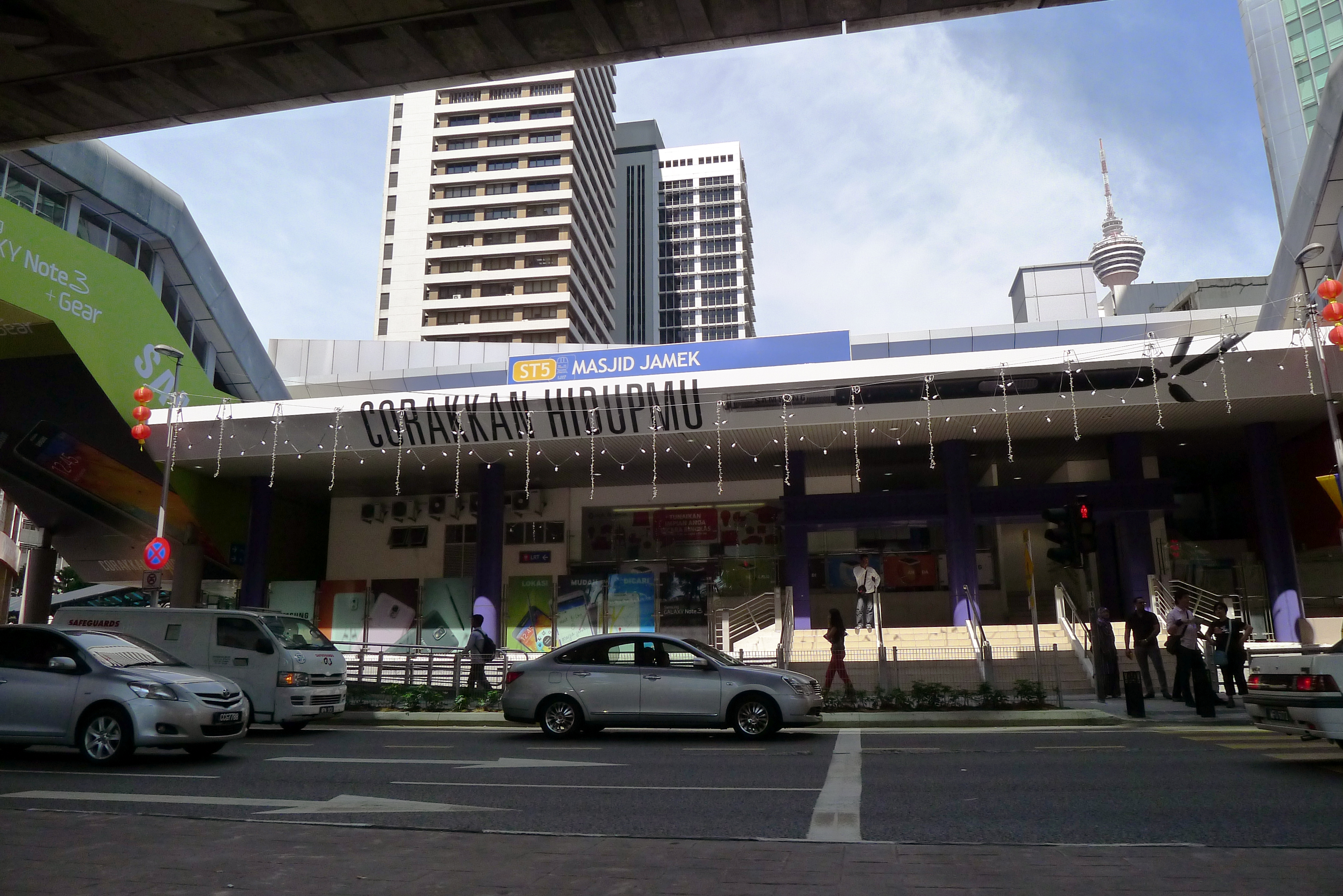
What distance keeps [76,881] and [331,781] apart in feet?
14.0

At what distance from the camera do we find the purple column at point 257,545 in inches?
1208

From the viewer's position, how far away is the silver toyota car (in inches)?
400

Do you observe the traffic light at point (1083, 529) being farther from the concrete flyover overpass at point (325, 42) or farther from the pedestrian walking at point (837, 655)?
the concrete flyover overpass at point (325, 42)

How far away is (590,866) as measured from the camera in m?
5.53

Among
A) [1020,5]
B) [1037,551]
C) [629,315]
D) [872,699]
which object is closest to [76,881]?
[1020,5]

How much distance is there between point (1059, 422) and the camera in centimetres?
2570

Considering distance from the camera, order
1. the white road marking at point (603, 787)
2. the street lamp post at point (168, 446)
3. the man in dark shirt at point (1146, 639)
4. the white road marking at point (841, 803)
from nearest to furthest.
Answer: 1. the white road marking at point (841, 803)
2. the white road marking at point (603, 787)
3. the man in dark shirt at point (1146, 639)
4. the street lamp post at point (168, 446)

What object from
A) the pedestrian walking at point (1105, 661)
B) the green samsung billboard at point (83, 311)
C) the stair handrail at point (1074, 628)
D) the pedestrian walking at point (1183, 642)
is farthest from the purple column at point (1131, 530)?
the green samsung billboard at point (83, 311)

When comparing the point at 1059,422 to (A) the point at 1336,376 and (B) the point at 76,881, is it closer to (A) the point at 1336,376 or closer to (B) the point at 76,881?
(A) the point at 1336,376

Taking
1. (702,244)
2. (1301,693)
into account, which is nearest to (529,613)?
(1301,693)

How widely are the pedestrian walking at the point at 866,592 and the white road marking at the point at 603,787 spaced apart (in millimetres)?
14899

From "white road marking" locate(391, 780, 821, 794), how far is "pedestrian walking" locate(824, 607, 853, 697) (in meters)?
8.84

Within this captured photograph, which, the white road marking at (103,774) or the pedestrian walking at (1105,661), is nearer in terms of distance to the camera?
the white road marking at (103,774)

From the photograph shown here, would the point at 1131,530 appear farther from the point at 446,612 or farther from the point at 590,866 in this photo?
the point at 590,866
